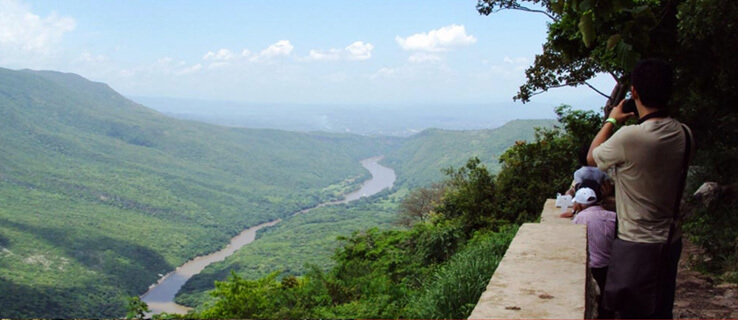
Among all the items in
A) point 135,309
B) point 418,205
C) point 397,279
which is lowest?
point 418,205

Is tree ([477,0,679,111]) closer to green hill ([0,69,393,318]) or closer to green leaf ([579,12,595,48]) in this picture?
green leaf ([579,12,595,48])

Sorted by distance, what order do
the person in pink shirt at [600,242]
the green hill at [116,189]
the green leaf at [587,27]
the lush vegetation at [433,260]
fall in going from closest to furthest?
the green leaf at [587,27] < the person in pink shirt at [600,242] < the lush vegetation at [433,260] < the green hill at [116,189]

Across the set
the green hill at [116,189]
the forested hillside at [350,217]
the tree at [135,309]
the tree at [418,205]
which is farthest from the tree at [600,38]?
the green hill at [116,189]

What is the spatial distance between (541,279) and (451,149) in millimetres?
129571

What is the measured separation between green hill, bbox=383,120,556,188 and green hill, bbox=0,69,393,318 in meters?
17.9

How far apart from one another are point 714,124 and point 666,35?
2.45 m

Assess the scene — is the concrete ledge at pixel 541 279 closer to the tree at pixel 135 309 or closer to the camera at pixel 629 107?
the camera at pixel 629 107

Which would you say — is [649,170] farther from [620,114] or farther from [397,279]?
[397,279]

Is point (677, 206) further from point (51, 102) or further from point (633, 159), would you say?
point (51, 102)

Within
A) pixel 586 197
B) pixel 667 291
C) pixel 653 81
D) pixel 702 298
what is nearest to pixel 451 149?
pixel 702 298

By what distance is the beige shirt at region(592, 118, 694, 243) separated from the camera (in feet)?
8.96

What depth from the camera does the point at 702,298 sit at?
532 centimetres

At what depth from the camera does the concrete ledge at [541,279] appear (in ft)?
9.35

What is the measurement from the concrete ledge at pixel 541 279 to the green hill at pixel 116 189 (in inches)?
2371
